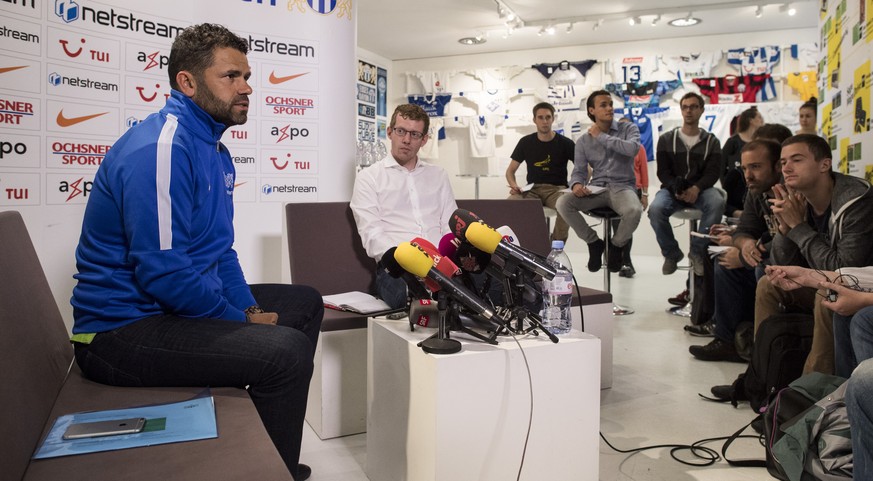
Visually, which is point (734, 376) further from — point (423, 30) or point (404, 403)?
point (423, 30)

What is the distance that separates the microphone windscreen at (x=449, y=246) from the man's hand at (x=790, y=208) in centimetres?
159

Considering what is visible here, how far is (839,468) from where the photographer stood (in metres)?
1.80

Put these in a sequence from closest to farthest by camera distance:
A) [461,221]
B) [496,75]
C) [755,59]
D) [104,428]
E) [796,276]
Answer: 1. [104,428]
2. [461,221]
3. [796,276]
4. [755,59]
5. [496,75]

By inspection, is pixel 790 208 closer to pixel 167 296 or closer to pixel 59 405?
pixel 167 296

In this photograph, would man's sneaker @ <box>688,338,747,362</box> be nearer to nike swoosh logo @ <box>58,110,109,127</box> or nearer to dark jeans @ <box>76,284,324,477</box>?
dark jeans @ <box>76,284,324,477</box>

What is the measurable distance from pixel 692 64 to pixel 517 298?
790 centimetres

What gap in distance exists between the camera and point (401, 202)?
10.5 ft

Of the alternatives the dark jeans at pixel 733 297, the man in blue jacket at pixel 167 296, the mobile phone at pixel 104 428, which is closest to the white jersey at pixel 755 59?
the dark jeans at pixel 733 297

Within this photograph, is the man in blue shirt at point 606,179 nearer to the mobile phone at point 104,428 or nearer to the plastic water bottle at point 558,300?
the plastic water bottle at point 558,300

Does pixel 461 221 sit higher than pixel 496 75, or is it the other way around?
pixel 496 75

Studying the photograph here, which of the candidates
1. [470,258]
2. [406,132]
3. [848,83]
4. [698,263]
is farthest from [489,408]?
[848,83]

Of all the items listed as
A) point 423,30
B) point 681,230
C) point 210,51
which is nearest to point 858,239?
point 210,51

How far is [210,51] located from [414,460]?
1275 millimetres

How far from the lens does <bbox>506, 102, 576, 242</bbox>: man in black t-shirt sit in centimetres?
639
